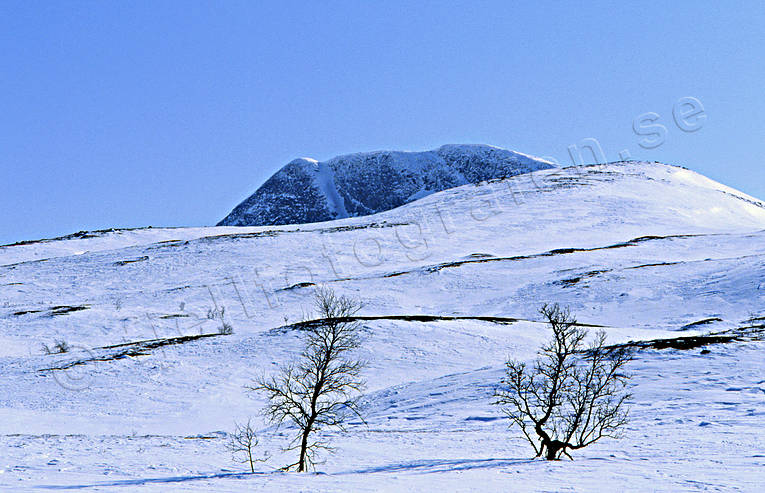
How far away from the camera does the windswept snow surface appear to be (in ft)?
53.2

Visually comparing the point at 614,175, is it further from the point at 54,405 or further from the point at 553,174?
the point at 54,405

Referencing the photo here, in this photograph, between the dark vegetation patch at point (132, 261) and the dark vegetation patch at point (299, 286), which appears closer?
the dark vegetation patch at point (299, 286)

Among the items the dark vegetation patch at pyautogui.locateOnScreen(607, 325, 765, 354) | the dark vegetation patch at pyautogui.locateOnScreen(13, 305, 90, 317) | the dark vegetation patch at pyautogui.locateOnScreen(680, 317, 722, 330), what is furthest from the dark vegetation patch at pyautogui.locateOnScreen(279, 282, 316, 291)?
the dark vegetation patch at pyautogui.locateOnScreen(607, 325, 765, 354)

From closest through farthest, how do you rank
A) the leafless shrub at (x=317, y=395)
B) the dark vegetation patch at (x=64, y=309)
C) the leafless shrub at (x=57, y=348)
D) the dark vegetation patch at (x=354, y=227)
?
the leafless shrub at (x=317, y=395), the leafless shrub at (x=57, y=348), the dark vegetation patch at (x=64, y=309), the dark vegetation patch at (x=354, y=227)

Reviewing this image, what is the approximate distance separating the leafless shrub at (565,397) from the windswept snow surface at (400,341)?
28.5 inches

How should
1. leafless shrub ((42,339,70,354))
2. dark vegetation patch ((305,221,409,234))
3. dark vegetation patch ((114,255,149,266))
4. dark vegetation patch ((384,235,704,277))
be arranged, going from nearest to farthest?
leafless shrub ((42,339,70,354)), dark vegetation patch ((384,235,704,277)), dark vegetation patch ((114,255,149,266)), dark vegetation patch ((305,221,409,234))

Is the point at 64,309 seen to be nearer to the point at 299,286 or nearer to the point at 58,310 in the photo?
the point at 58,310

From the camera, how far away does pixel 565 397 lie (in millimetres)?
25422

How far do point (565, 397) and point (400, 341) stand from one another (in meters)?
14.1

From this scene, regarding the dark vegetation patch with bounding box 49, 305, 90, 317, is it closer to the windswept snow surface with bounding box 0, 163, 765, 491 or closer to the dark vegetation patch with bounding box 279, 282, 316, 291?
the windswept snow surface with bounding box 0, 163, 765, 491

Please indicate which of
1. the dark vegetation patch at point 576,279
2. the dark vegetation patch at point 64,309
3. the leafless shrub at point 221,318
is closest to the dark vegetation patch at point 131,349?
the leafless shrub at point 221,318

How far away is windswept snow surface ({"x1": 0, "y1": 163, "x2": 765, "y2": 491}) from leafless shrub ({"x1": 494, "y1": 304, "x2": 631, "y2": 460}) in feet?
2.38

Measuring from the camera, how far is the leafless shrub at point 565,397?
17.0m

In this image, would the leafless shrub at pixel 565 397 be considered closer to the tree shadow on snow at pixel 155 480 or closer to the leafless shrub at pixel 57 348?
the tree shadow on snow at pixel 155 480
